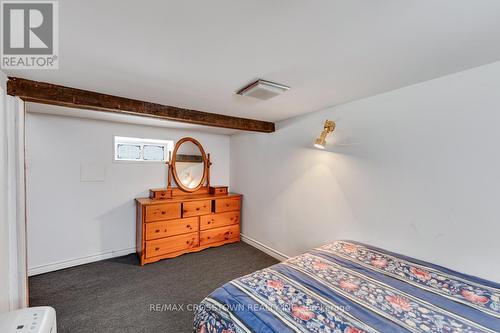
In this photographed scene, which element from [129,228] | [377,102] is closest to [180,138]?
[129,228]

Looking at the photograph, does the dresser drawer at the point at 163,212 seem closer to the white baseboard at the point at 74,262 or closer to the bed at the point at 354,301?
the white baseboard at the point at 74,262

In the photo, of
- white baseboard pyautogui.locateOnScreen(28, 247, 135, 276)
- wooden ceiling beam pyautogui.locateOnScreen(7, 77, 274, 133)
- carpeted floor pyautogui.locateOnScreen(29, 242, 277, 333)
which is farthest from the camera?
white baseboard pyautogui.locateOnScreen(28, 247, 135, 276)

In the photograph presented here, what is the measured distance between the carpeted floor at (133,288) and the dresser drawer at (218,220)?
17.0 inches

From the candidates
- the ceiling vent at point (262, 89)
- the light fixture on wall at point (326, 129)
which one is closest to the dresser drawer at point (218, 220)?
the light fixture on wall at point (326, 129)

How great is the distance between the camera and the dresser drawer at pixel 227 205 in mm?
3602

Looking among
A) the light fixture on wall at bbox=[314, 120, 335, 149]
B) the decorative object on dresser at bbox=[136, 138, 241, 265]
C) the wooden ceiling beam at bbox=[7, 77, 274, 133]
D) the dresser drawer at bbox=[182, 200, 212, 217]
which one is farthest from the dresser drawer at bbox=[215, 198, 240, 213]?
the light fixture on wall at bbox=[314, 120, 335, 149]

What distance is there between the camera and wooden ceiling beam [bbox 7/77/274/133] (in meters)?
1.72

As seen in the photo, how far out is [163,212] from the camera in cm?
303

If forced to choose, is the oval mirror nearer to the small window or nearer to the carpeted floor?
the small window

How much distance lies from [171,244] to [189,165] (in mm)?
1369

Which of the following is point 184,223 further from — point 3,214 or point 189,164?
point 3,214

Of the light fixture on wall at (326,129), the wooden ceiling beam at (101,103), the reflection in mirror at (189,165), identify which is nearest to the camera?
the wooden ceiling beam at (101,103)

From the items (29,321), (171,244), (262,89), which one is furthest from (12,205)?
(262,89)
